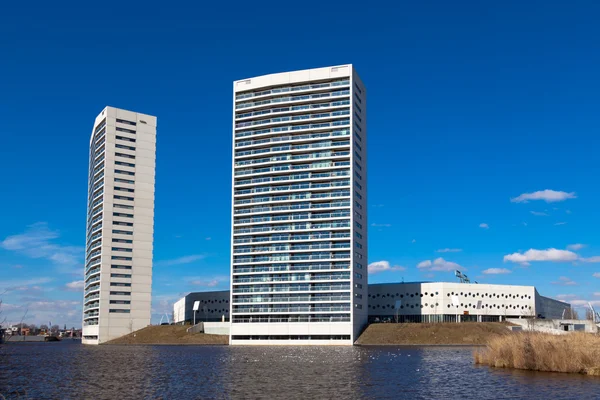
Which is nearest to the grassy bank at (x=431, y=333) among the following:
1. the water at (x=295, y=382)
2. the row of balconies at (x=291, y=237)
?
the row of balconies at (x=291, y=237)

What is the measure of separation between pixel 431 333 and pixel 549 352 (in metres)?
102

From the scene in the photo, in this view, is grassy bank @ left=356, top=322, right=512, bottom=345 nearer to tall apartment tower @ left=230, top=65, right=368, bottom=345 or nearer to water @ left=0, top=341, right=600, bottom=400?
tall apartment tower @ left=230, top=65, right=368, bottom=345

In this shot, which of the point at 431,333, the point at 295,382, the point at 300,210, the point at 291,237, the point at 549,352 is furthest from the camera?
the point at 291,237

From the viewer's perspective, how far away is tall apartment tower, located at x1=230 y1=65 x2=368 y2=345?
555ft

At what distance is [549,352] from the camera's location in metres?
65.2

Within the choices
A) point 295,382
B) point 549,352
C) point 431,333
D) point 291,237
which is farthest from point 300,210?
point 295,382

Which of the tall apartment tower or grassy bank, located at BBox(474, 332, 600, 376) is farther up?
the tall apartment tower

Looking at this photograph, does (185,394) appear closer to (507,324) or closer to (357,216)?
(357,216)

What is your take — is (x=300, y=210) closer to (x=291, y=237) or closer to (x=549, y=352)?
(x=291, y=237)

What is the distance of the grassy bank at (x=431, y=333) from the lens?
15875 cm

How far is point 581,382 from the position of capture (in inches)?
2190

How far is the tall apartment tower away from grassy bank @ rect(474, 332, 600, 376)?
9503 centimetres

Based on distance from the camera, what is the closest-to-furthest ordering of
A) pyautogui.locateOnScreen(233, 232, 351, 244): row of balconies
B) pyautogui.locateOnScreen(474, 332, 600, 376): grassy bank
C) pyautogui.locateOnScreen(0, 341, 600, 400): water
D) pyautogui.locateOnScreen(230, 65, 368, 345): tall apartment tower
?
pyautogui.locateOnScreen(0, 341, 600, 400): water < pyautogui.locateOnScreen(474, 332, 600, 376): grassy bank < pyautogui.locateOnScreen(230, 65, 368, 345): tall apartment tower < pyautogui.locateOnScreen(233, 232, 351, 244): row of balconies

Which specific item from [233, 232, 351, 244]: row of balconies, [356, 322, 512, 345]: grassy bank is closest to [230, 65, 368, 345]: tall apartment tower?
[233, 232, 351, 244]: row of balconies
